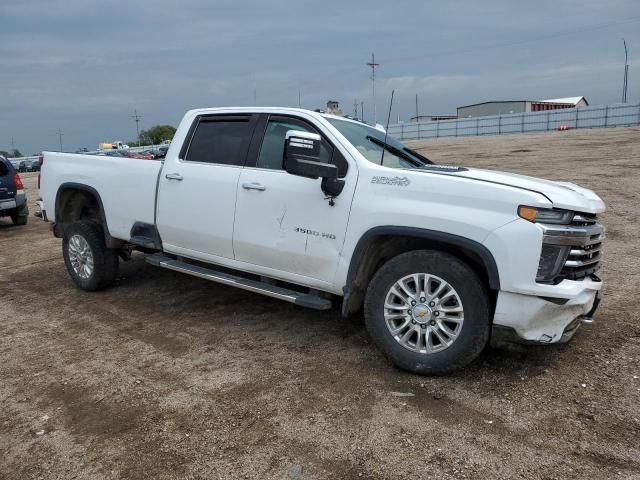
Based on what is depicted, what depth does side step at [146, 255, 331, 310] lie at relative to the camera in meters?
4.27

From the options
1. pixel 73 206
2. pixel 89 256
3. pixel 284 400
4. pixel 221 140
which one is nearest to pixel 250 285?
pixel 284 400

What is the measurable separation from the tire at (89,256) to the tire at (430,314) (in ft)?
11.5

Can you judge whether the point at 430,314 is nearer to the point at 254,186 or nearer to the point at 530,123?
the point at 254,186

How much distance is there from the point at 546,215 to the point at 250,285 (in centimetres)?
244

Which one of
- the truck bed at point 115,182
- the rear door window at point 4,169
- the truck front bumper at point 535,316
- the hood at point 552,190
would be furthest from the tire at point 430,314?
the rear door window at point 4,169

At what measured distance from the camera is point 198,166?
5.13 meters

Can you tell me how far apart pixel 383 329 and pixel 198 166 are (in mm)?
2405

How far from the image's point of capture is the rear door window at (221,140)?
4.93 metres

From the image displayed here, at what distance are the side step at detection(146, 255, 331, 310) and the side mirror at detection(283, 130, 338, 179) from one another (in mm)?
997

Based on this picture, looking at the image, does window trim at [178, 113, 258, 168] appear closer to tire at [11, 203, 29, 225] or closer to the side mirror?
the side mirror

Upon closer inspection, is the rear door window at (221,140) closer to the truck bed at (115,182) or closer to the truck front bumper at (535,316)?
the truck bed at (115,182)

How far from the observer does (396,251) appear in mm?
4191

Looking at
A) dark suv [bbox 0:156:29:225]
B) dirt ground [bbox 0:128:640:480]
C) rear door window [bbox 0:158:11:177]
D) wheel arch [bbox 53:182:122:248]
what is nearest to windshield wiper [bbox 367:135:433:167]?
dirt ground [bbox 0:128:640:480]

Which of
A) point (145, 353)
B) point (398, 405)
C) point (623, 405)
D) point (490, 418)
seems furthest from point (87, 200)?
point (623, 405)
